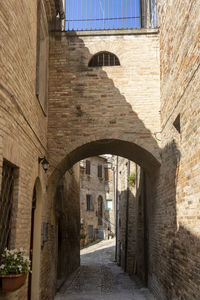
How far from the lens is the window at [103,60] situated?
8.94m

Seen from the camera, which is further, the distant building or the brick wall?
the distant building

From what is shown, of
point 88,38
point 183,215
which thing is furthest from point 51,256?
point 88,38

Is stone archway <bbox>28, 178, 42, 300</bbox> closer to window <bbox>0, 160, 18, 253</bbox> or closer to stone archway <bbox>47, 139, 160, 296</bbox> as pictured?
stone archway <bbox>47, 139, 160, 296</bbox>

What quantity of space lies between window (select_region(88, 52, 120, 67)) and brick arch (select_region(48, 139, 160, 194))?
2.11 m

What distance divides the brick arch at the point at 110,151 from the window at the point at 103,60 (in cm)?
211

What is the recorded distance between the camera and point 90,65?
8.95 m

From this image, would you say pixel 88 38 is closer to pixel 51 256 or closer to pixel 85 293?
pixel 51 256

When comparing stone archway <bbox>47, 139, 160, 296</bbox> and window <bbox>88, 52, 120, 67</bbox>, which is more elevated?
window <bbox>88, 52, 120, 67</bbox>

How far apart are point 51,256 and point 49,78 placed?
456 cm

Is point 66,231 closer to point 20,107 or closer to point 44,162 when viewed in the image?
point 44,162

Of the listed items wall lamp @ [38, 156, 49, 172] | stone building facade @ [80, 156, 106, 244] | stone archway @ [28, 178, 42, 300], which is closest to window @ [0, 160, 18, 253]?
wall lamp @ [38, 156, 49, 172]

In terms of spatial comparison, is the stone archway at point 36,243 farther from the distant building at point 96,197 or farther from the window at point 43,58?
the distant building at point 96,197

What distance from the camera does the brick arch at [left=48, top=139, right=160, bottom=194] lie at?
823cm

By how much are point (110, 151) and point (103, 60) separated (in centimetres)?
260
